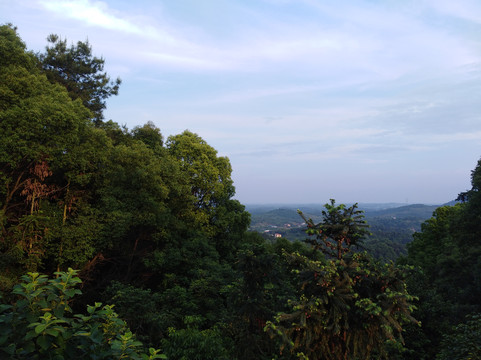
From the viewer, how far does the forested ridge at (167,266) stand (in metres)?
3.13

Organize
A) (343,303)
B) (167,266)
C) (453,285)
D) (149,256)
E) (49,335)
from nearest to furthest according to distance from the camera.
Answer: (49,335) < (343,303) < (167,266) < (149,256) < (453,285)

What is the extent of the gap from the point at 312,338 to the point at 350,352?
835 mm

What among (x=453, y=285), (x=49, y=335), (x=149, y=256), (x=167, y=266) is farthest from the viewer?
(x=453, y=285)

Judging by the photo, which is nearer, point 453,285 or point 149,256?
point 149,256

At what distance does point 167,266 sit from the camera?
41.6 feet

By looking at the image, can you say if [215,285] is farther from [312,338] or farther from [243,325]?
[312,338]

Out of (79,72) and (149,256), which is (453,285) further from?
(79,72)

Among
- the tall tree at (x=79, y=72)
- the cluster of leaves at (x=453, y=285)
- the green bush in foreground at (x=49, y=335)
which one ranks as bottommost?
the cluster of leaves at (x=453, y=285)

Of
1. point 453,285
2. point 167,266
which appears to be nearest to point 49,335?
point 167,266

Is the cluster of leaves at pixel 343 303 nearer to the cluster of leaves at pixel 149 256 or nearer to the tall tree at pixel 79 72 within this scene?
the cluster of leaves at pixel 149 256

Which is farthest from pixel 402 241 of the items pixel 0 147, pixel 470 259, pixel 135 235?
pixel 0 147

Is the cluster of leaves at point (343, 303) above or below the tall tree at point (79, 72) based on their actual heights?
below

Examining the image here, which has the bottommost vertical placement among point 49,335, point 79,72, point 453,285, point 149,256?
point 453,285

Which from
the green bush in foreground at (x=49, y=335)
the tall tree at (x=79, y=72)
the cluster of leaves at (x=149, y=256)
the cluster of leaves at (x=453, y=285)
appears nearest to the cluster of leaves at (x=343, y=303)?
the cluster of leaves at (x=149, y=256)
